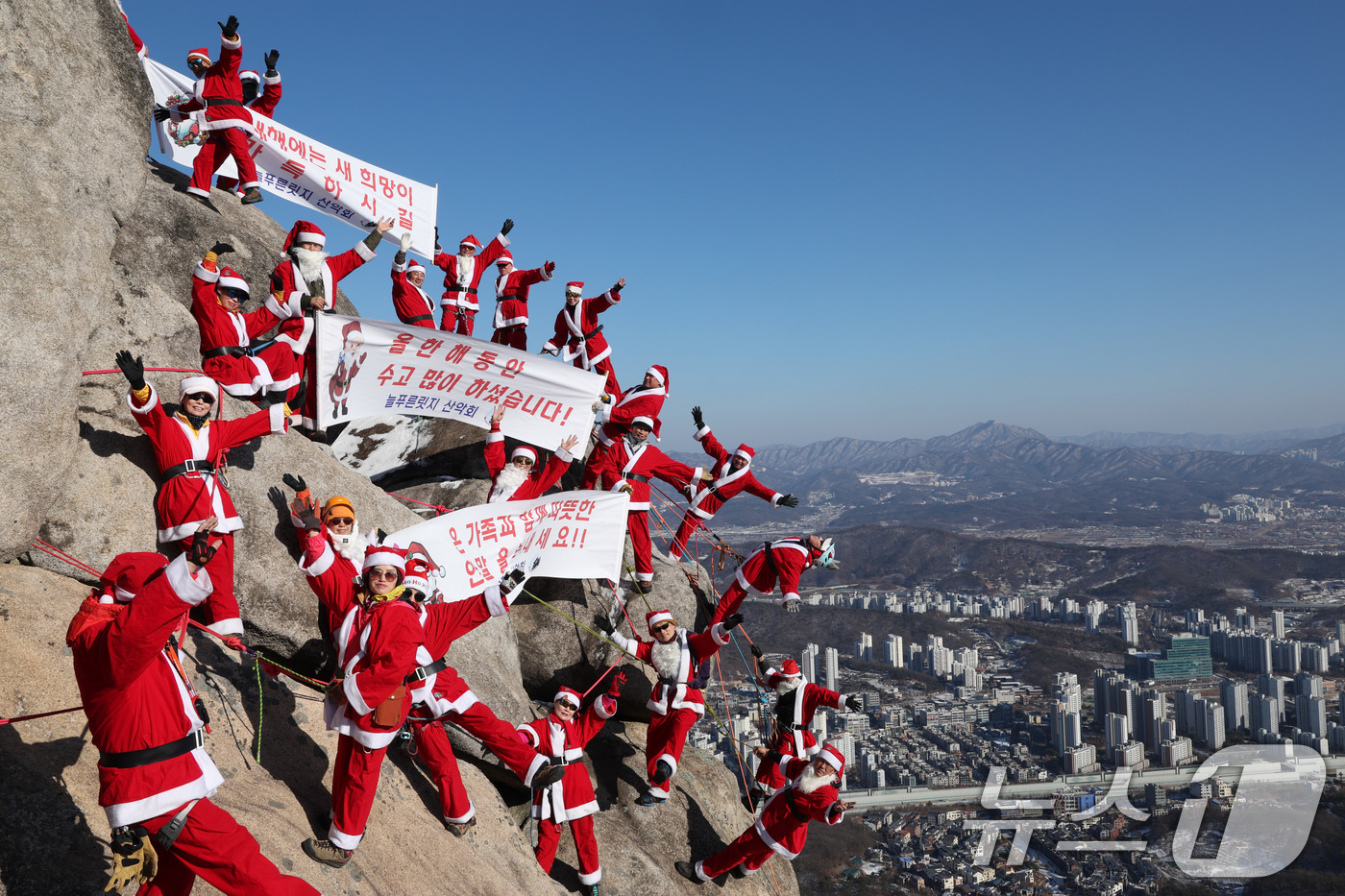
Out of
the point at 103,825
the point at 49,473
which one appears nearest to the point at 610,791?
the point at 103,825

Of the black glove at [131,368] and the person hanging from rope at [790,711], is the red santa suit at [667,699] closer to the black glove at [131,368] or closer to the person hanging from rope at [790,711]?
the person hanging from rope at [790,711]

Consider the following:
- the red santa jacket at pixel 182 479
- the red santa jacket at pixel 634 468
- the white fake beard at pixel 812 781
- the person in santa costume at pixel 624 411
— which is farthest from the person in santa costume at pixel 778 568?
the red santa jacket at pixel 182 479

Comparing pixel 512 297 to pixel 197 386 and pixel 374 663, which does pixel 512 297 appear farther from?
pixel 374 663

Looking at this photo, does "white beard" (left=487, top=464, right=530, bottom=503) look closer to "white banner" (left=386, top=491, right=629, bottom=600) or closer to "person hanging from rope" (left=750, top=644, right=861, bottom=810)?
"white banner" (left=386, top=491, right=629, bottom=600)

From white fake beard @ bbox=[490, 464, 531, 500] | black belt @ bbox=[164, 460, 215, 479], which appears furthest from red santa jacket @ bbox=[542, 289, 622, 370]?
black belt @ bbox=[164, 460, 215, 479]

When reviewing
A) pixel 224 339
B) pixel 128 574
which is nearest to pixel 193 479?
pixel 224 339

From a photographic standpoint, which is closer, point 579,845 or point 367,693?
point 367,693
